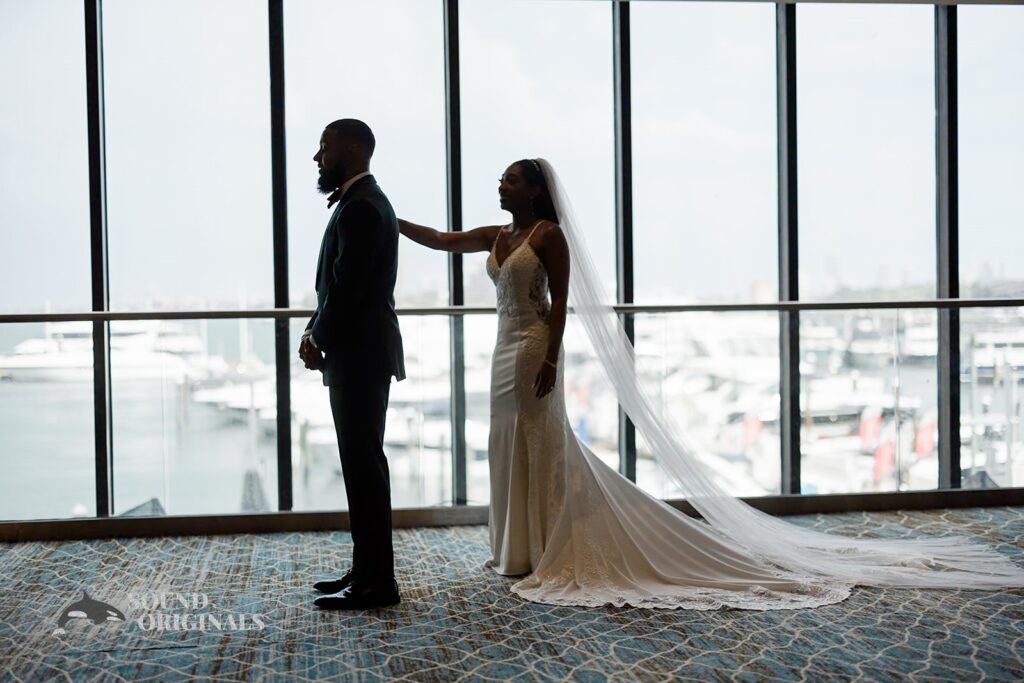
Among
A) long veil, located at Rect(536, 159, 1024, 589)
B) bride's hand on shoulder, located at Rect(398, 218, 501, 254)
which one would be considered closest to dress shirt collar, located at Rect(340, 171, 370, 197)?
bride's hand on shoulder, located at Rect(398, 218, 501, 254)

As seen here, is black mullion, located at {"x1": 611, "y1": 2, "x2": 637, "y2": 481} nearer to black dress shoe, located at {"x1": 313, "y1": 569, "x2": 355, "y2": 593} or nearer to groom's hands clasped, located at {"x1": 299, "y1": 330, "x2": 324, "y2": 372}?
black dress shoe, located at {"x1": 313, "y1": 569, "x2": 355, "y2": 593}

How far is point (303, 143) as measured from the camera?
514 cm

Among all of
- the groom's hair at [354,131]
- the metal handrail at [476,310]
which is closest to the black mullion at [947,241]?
the metal handrail at [476,310]

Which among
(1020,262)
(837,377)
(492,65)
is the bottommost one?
(837,377)

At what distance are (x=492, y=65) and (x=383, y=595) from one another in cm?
281

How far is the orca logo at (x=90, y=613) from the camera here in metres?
3.41

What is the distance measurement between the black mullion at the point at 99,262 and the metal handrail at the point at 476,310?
0.14m

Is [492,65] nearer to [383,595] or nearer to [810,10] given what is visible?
[810,10]

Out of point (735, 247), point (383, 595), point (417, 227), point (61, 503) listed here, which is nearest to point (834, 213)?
point (735, 247)

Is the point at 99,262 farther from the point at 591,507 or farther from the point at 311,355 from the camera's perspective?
the point at 591,507

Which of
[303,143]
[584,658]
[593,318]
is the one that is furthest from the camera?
[303,143]

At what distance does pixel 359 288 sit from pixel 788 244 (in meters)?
2.74

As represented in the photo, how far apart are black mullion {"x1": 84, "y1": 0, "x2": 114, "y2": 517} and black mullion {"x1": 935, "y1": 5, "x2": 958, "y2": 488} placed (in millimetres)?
4101

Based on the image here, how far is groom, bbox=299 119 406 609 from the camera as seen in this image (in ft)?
11.5
